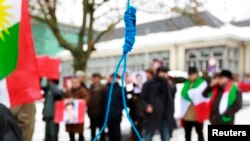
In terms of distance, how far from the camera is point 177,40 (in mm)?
25766

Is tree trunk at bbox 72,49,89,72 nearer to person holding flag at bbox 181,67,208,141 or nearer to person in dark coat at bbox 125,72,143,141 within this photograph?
person in dark coat at bbox 125,72,143,141

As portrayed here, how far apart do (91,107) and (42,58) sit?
53.2 inches

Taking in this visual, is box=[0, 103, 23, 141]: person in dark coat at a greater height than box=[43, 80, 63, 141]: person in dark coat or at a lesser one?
greater

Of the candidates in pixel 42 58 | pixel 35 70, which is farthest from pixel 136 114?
pixel 35 70

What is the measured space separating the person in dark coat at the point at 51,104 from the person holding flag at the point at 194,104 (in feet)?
8.07

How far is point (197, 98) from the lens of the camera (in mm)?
6840

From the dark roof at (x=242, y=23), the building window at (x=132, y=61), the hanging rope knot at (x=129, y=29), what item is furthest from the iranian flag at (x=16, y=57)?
the dark roof at (x=242, y=23)

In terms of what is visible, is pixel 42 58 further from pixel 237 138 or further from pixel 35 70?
pixel 237 138

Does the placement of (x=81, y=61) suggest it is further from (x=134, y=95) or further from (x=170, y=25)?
(x=134, y=95)

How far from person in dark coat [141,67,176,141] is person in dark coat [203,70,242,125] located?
0.96 meters

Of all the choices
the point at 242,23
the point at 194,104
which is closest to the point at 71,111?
the point at 194,104

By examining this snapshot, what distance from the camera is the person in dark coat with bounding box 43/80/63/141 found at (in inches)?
313

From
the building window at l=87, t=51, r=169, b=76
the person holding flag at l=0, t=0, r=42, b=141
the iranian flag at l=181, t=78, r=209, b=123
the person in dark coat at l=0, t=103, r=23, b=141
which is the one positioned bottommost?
the building window at l=87, t=51, r=169, b=76

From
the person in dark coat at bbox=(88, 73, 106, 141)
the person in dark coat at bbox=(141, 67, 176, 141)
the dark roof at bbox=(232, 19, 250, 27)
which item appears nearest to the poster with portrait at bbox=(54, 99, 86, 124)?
the person in dark coat at bbox=(88, 73, 106, 141)
